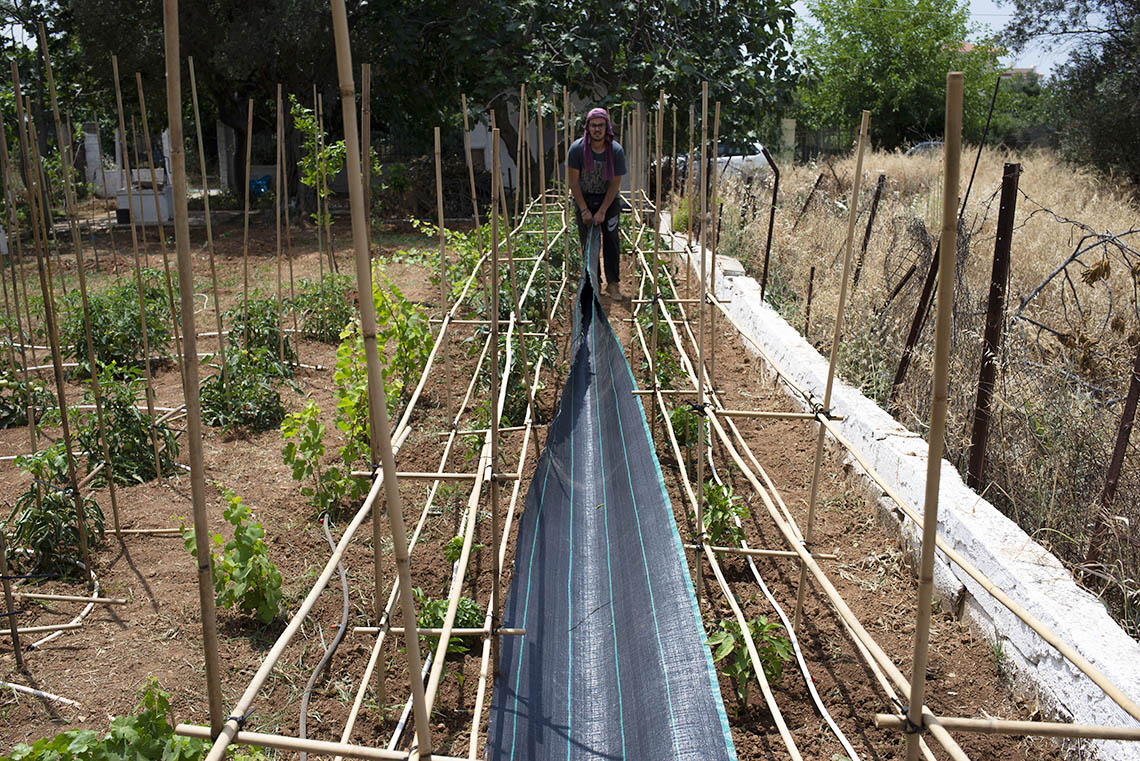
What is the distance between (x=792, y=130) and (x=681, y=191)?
13276mm

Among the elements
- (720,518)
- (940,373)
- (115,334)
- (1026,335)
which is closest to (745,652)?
(720,518)

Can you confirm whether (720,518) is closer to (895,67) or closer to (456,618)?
(456,618)

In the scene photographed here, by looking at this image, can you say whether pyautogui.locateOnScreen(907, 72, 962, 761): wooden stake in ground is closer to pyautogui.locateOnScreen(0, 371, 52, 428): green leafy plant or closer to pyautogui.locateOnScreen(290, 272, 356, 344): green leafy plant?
pyautogui.locateOnScreen(0, 371, 52, 428): green leafy plant

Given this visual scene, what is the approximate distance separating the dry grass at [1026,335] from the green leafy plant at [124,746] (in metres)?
2.37

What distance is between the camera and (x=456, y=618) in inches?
104

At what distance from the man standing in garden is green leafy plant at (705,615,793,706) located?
371 centimetres

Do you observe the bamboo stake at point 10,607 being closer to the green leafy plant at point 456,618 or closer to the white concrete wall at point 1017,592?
the green leafy plant at point 456,618

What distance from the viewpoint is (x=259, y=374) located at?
185 inches

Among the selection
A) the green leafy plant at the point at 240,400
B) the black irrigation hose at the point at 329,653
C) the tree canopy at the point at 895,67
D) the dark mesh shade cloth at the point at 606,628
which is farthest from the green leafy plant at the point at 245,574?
the tree canopy at the point at 895,67

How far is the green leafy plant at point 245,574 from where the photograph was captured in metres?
2.72

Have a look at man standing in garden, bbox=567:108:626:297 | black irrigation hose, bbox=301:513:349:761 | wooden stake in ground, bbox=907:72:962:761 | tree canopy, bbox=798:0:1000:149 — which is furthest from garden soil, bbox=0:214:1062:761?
tree canopy, bbox=798:0:1000:149

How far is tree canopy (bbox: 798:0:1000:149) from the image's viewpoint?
23609 mm

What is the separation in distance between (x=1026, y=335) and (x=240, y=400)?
12.8 feet

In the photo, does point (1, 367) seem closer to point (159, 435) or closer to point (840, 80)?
point (159, 435)
